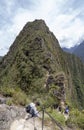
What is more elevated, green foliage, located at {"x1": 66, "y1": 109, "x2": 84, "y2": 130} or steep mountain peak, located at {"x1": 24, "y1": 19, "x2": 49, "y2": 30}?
steep mountain peak, located at {"x1": 24, "y1": 19, "x2": 49, "y2": 30}

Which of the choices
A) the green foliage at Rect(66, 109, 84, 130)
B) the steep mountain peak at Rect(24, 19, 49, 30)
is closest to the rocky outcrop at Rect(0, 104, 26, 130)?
the green foliage at Rect(66, 109, 84, 130)

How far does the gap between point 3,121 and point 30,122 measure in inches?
48.3

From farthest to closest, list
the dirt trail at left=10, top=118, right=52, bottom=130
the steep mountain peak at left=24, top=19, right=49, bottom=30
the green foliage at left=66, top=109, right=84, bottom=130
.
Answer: the steep mountain peak at left=24, top=19, right=49, bottom=30 < the green foliage at left=66, top=109, right=84, bottom=130 < the dirt trail at left=10, top=118, right=52, bottom=130

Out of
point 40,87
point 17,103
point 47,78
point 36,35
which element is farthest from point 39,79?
point 17,103

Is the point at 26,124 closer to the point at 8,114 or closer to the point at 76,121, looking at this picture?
the point at 8,114

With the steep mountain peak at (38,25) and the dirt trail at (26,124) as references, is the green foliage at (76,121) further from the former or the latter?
the steep mountain peak at (38,25)

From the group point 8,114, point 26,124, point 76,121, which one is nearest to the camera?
point 26,124

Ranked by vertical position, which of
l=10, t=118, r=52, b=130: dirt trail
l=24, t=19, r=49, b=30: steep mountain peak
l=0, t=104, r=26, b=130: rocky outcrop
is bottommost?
l=10, t=118, r=52, b=130: dirt trail

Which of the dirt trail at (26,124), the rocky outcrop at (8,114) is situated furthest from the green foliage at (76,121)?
the rocky outcrop at (8,114)

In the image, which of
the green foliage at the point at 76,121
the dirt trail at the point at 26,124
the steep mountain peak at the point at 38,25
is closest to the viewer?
the dirt trail at the point at 26,124

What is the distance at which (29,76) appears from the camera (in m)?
81.3

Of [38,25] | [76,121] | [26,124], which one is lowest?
[26,124]

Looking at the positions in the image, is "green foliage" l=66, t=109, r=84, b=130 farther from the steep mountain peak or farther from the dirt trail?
the steep mountain peak

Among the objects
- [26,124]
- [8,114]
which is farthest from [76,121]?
[8,114]
